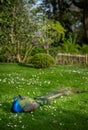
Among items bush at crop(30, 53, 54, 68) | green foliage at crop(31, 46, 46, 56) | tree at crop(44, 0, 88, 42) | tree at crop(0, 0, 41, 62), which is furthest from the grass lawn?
tree at crop(44, 0, 88, 42)

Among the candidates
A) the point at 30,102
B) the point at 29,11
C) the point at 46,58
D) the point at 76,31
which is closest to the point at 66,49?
the point at 29,11

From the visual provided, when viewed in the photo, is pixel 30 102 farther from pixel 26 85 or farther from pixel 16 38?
pixel 16 38

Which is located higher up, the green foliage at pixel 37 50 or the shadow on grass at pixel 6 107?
the shadow on grass at pixel 6 107

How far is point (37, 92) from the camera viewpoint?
14.0m

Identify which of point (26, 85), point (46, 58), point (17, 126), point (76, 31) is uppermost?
point (17, 126)

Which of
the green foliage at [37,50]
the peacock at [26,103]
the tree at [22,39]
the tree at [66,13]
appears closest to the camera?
the peacock at [26,103]

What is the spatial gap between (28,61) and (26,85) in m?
12.8

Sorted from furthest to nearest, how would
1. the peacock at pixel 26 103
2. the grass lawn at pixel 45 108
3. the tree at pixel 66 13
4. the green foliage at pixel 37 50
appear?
the tree at pixel 66 13 → the green foliage at pixel 37 50 → the peacock at pixel 26 103 → the grass lawn at pixel 45 108

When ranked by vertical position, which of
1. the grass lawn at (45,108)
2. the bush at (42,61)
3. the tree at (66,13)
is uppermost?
the grass lawn at (45,108)

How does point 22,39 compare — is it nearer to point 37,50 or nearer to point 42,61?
point 37,50

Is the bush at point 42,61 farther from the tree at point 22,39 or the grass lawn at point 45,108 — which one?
the grass lawn at point 45,108

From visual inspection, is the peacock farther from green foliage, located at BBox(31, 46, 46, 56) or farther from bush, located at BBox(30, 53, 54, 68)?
green foliage, located at BBox(31, 46, 46, 56)

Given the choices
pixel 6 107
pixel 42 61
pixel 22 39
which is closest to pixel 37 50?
pixel 22 39

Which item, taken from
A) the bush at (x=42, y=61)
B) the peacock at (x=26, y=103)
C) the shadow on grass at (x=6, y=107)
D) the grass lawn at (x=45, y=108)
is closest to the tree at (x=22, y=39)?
the bush at (x=42, y=61)
